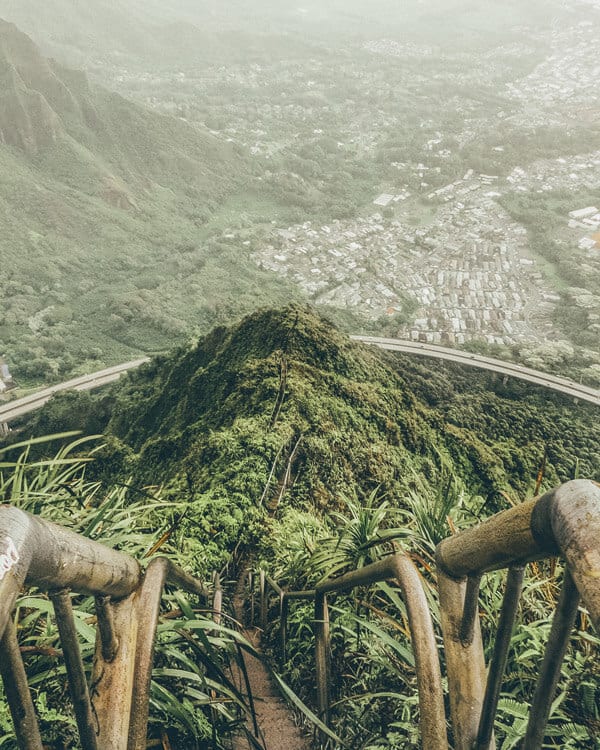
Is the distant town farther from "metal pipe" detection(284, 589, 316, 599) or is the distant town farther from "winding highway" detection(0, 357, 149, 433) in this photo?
"metal pipe" detection(284, 589, 316, 599)

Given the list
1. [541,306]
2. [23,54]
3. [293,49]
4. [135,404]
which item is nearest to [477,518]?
[135,404]

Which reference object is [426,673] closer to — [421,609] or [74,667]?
[421,609]

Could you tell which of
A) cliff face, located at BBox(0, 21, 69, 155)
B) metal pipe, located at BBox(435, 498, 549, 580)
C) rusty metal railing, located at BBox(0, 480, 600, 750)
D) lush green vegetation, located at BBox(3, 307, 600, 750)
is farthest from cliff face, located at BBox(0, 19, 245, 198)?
metal pipe, located at BBox(435, 498, 549, 580)

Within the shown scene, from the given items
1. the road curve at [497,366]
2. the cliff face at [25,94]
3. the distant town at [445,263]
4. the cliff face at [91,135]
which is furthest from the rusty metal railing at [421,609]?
the cliff face at [25,94]

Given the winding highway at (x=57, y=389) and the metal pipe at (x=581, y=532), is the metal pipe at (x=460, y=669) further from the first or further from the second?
the winding highway at (x=57, y=389)

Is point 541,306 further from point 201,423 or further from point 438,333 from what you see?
point 201,423

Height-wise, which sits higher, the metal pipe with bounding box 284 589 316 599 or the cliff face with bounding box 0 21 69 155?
the cliff face with bounding box 0 21 69 155
